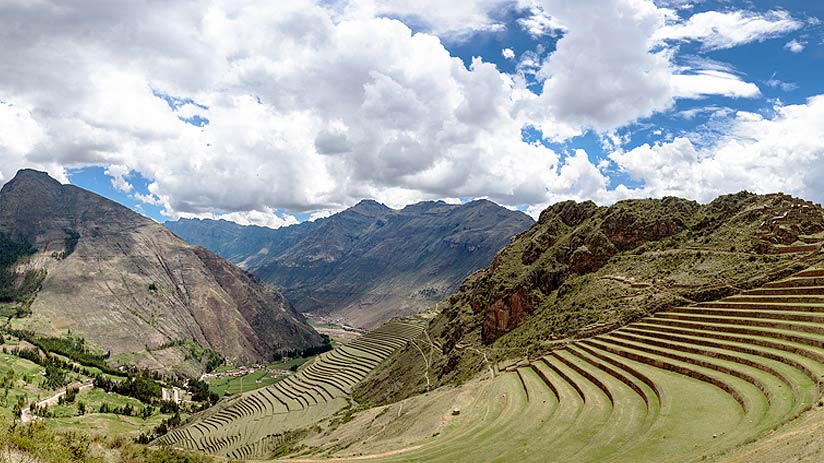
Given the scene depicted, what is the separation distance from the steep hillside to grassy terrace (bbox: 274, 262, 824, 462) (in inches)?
239

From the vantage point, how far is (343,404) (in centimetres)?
9381

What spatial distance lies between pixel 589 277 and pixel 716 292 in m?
23.2

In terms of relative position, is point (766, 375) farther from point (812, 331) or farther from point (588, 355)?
point (588, 355)

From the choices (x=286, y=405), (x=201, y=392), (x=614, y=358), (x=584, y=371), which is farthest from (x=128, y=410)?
(x=614, y=358)

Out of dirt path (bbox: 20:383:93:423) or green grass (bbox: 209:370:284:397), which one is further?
green grass (bbox: 209:370:284:397)

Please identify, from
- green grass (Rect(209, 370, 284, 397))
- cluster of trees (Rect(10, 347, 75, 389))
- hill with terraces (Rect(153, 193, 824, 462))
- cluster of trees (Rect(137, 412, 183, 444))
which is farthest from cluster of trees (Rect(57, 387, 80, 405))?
green grass (Rect(209, 370, 284, 397))

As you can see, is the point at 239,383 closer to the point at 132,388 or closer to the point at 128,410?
the point at 132,388

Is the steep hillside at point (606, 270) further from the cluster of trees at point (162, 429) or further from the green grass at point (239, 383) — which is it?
the green grass at point (239, 383)

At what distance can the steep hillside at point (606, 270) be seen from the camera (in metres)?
53.2

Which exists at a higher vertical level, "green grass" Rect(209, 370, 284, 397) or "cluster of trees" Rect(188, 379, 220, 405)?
"cluster of trees" Rect(188, 379, 220, 405)

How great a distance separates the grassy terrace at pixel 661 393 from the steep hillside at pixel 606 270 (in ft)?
19.9

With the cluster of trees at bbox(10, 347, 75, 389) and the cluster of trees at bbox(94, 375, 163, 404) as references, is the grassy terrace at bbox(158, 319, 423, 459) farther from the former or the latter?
the cluster of trees at bbox(10, 347, 75, 389)

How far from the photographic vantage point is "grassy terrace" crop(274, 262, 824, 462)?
81.2 feet

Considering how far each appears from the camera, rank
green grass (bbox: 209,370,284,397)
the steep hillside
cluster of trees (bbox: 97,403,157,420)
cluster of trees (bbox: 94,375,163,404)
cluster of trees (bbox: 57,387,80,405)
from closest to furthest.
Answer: the steep hillside → cluster of trees (bbox: 57,387,80,405) → cluster of trees (bbox: 97,403,157,420) → cluster of trees (bbox: 94,375,163,404) → green grass (bbox: 209,370,284,397)
